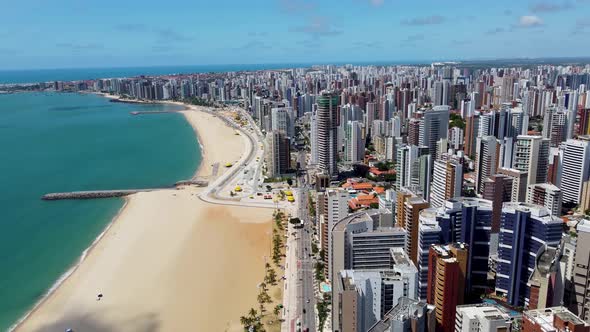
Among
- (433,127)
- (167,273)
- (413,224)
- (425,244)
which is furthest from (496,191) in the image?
(167,273)

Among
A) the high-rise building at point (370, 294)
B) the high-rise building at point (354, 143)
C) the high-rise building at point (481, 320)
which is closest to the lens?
the high-rise building at point (481, 320)

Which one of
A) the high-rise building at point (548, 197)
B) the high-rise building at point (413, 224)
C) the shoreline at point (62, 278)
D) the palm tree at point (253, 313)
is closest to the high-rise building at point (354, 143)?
the high-rise building at point (548, 197)

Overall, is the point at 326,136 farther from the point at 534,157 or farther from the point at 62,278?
the point at 62,278

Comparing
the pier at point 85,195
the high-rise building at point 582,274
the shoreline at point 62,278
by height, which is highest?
the high-rise building at point 582,274

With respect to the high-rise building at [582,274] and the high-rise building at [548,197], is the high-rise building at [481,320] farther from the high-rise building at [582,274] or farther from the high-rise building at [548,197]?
the high-rise building at [548,197]

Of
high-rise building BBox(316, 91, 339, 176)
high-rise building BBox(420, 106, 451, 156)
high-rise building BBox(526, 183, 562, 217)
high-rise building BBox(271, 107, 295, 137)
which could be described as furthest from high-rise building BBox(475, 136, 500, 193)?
high-rise building BBox(271, 107, 295, 137)

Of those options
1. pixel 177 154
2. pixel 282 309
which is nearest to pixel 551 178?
pixel 282 309

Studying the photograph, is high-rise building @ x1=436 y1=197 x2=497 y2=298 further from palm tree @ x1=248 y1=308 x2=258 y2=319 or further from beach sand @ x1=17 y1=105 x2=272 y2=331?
beach sand @ x1=17 y1=105 x2=272 y2=331
